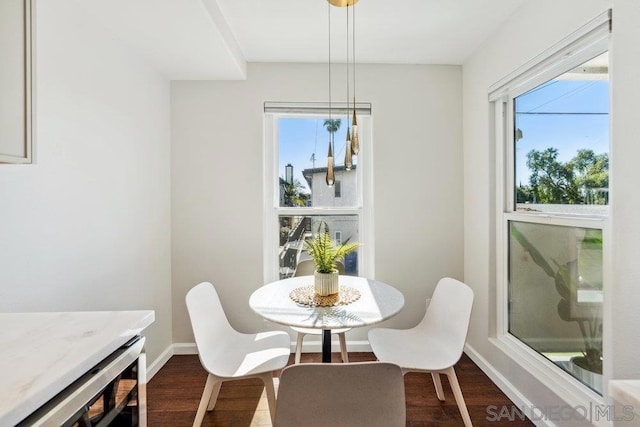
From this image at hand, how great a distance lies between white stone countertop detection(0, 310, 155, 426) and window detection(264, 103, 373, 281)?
1632 mm

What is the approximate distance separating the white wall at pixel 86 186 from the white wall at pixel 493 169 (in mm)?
2426

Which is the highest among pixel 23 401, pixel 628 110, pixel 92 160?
pixel 628 110

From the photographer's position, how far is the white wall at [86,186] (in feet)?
4.13

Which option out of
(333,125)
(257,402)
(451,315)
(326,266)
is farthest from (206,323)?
(333,125)

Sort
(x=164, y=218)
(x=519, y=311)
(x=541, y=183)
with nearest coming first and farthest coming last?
(x=541, y=183), (x=519, y=311), (x=164, y=218)

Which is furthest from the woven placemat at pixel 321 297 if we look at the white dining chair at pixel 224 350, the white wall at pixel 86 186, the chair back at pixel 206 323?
the white wall at pixel 86 186

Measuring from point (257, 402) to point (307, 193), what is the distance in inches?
61.9

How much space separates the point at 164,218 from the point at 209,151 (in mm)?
649

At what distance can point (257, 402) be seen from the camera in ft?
6.35

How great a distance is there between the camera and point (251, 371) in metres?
1.49

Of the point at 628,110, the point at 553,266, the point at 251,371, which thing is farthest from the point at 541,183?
the point at 251,371

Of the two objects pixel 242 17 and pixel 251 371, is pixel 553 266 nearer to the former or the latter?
pixel 251 371

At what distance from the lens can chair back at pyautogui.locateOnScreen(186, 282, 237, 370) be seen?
5.25ft

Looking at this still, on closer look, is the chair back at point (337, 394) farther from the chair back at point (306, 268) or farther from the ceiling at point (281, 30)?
the ceiling at point (281, 30)
